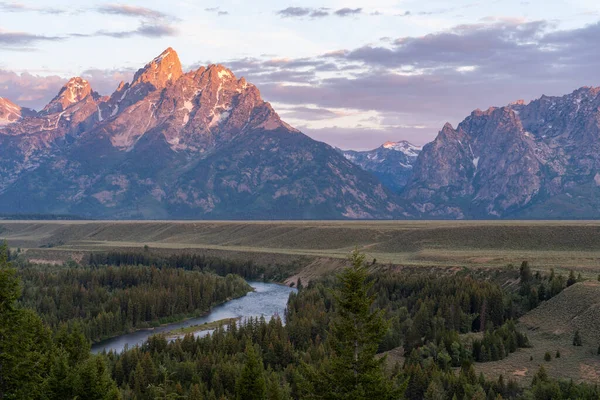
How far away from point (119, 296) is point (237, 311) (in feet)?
77.4

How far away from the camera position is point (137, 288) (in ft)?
451

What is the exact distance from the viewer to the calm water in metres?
110

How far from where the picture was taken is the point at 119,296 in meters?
130

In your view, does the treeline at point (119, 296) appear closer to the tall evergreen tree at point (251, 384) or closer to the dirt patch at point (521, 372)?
the tall evergreen tree at point (251, 384)

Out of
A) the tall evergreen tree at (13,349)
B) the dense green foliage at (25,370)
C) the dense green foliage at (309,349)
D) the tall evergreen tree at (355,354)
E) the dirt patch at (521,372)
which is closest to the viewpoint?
the tall evergreen tree at (355,354)

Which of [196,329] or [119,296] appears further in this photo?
[119,296]

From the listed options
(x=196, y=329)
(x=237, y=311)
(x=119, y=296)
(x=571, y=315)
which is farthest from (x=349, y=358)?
(x=119, y=296)

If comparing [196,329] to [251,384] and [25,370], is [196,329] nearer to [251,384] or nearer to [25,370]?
[251,384]

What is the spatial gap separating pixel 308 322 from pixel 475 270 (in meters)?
49.4

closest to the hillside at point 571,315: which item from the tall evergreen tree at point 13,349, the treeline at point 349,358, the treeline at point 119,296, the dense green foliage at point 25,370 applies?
the treeline at point 349,358

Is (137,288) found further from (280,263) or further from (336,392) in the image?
(336,392)

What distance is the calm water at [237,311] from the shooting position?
109556mm

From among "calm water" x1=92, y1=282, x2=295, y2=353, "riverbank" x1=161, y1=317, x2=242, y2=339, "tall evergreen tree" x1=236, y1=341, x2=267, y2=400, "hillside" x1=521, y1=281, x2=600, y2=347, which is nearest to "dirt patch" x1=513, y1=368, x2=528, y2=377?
"hillside" x1=521, y1=281, x2=600, y2=347

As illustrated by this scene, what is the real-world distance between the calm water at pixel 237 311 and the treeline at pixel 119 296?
2.65 metres
